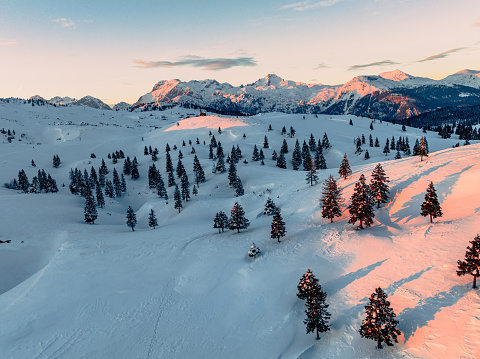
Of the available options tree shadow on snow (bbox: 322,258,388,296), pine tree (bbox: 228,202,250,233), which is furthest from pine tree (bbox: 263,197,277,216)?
tree shadow on snow (bbox: 322,258,388,296)

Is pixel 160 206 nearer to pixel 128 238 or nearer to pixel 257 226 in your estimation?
pixel 128 238

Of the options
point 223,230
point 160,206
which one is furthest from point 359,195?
point 160,206

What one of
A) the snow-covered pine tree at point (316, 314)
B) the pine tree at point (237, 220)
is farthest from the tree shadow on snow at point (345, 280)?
the pine tree at point (237, 220)

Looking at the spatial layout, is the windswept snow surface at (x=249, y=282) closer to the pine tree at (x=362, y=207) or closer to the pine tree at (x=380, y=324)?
the pine tree at (x=380, y=324)

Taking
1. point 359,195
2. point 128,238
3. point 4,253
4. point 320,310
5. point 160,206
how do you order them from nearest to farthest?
point 320,310 → point 359,195 → point 4,253 → point 128,238 → point 160,206

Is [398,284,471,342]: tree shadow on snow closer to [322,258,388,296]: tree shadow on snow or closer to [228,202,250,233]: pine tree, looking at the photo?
[322,258,388,296]: tree shadow on snow

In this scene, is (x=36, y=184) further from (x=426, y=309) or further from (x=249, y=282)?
(x=426, y=309)

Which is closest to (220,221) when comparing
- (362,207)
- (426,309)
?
(362,207)
